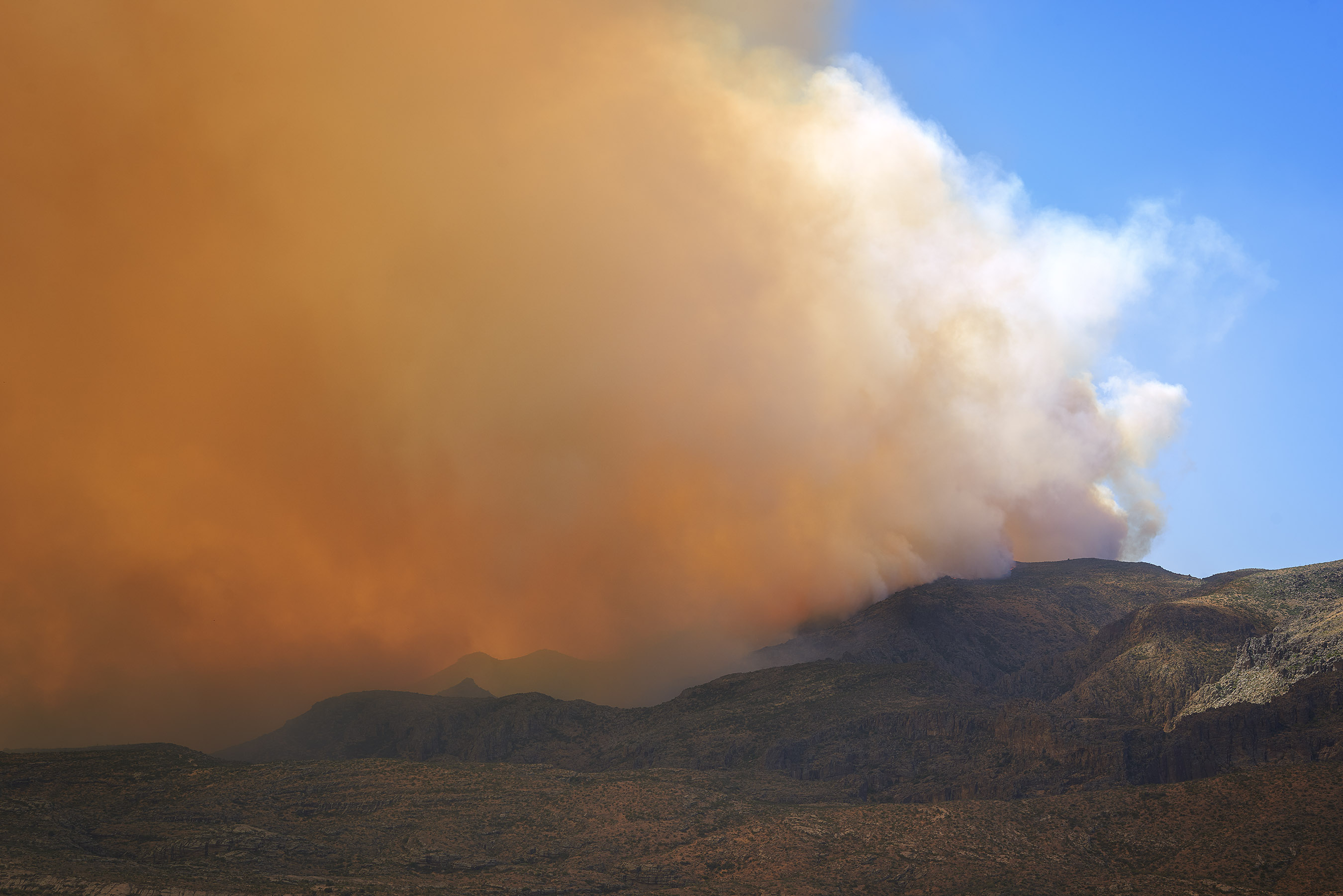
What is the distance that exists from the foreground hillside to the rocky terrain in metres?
0.32

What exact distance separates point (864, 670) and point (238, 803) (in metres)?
113

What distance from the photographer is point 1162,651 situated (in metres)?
169

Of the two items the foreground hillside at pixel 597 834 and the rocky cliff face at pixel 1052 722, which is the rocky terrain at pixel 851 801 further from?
the rocky cliff face at pixel 1052 722

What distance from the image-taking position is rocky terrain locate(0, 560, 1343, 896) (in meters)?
Answer: 97.8

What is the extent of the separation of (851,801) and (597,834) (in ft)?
125

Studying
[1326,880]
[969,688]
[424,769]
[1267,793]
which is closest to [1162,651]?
[969,688]

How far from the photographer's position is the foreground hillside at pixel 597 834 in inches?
3684

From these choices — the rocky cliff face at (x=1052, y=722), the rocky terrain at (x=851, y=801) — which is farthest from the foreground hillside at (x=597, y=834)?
the rocky cliff face at (x=1052, y=722)

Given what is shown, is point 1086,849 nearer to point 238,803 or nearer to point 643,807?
point 643,807

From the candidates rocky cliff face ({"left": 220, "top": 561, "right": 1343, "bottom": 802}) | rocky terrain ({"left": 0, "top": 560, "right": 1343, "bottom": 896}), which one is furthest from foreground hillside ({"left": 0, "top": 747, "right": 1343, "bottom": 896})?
rocky cliff face ({"left": 220, "top": 561, "right": 1343, "bottom": 802})

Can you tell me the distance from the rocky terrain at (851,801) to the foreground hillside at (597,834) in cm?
32

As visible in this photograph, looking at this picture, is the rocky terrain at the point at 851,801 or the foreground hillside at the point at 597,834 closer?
the foreground hillside at the point at 597,834

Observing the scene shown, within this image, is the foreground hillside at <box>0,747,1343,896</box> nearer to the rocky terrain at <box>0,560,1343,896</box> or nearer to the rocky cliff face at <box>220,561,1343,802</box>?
the rocky terrain at <box>0,560,1343,896</box>

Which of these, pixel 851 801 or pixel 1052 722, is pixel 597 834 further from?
pixel 1052 722
